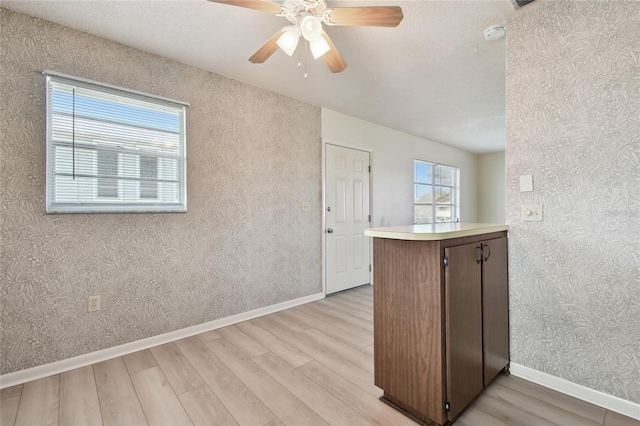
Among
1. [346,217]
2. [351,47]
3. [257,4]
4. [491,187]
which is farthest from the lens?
[491,187]

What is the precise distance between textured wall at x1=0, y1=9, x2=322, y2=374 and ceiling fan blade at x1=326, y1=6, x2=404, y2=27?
5.28ft

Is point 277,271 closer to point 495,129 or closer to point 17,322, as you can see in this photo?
point 17,322

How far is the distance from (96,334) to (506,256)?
9.95 ft

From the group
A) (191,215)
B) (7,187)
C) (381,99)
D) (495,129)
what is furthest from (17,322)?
(495,129)

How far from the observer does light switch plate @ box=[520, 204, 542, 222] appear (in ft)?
5.97

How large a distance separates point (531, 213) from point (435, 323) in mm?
1090

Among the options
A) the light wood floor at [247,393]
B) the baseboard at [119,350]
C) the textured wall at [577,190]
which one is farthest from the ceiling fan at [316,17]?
the baseboard at [119,350]

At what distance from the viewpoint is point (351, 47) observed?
7.44 feet

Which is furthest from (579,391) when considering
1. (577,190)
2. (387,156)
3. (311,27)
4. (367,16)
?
(387,156)

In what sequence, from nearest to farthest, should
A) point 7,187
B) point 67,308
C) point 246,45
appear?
point 7,187 < point 67,308 < point 246,45

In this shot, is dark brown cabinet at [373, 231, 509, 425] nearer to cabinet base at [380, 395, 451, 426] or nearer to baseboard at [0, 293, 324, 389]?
cabinet base at [380, 395, 451, 426]

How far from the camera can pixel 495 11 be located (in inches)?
74.6

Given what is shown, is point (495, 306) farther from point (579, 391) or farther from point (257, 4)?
point (257, 4)

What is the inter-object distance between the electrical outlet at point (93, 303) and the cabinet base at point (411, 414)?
214 cm
